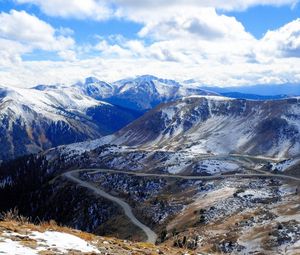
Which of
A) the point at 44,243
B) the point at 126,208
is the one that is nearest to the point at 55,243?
the point at 44,243

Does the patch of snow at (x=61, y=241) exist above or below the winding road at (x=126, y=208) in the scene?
above

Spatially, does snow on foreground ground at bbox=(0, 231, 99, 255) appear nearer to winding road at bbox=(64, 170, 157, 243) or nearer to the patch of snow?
the patch of snow

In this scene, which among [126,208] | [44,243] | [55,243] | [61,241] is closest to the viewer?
[44,243]

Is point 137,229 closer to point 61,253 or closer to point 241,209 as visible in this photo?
point 241,209

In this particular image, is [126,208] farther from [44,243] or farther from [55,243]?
[44,243]

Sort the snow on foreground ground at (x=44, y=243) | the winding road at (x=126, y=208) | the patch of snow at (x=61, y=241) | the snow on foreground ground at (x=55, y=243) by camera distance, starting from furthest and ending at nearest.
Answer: the winding road at (x=126, y=208)
the patch of snow at (x=61, y=241)
the snow on foreground ground at (x=55, y=243)
the snow on foreground ground at (x=44, y=243)

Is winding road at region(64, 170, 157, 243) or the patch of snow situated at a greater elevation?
the patch of snow

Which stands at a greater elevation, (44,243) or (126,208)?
(44,243)

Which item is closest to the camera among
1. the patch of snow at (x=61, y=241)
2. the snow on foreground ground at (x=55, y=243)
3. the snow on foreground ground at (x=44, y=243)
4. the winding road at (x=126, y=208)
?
the snow on foreground ground at (x=44, y=243)

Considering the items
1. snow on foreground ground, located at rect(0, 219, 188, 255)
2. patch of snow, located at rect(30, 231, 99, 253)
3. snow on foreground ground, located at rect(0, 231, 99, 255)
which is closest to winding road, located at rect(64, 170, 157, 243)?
snow on foreground ground, located at rect(0, 219, 188, 255)

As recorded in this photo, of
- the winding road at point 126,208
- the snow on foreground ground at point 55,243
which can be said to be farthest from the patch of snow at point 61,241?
the winding road at point 126,208

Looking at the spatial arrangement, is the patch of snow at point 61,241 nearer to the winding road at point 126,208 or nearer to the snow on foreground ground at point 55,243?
the snow on foreground ground at point 55,243

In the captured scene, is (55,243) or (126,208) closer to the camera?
(55,243)
